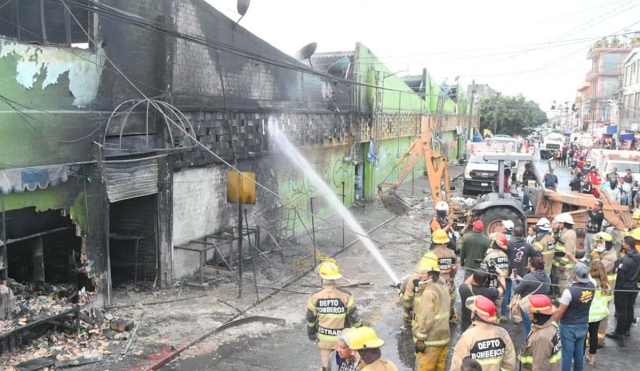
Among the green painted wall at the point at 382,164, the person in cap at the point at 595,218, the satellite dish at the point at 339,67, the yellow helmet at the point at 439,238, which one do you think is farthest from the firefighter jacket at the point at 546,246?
the satellite dish at the point at 339,67

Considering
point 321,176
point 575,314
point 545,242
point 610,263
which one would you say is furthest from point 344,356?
point 321,176

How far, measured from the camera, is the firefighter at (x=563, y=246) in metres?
9.88

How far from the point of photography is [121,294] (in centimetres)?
1038

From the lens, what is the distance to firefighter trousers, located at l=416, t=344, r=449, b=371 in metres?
6.32

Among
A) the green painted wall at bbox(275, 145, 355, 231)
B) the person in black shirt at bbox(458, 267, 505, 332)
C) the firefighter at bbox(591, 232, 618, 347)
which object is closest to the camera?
the person in black shirt at bbox(458, 267, 505, 332)

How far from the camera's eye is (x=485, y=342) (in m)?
4.89

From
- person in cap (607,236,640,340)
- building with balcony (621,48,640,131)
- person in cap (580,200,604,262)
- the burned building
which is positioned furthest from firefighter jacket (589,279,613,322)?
building with balcony (621,48,640,131)

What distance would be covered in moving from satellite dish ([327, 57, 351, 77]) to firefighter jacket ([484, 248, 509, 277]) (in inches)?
532

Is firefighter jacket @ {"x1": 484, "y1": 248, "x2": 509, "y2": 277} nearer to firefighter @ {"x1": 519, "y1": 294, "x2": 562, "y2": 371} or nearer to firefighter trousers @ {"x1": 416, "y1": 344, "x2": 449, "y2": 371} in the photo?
firefighter trousers @ {"x1": 416, "y1": 344, "x2": 449, "y2": 371}

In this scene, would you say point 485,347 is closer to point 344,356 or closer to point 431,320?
point 431,320

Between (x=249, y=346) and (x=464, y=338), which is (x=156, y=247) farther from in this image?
(x=464, y=338)

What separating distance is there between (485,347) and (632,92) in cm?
5738

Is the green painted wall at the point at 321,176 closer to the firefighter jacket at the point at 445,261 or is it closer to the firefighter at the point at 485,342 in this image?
the firefighter jacket at the point at 445,261

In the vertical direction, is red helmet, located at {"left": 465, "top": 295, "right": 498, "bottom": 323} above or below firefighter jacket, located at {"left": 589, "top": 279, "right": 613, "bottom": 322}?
above
